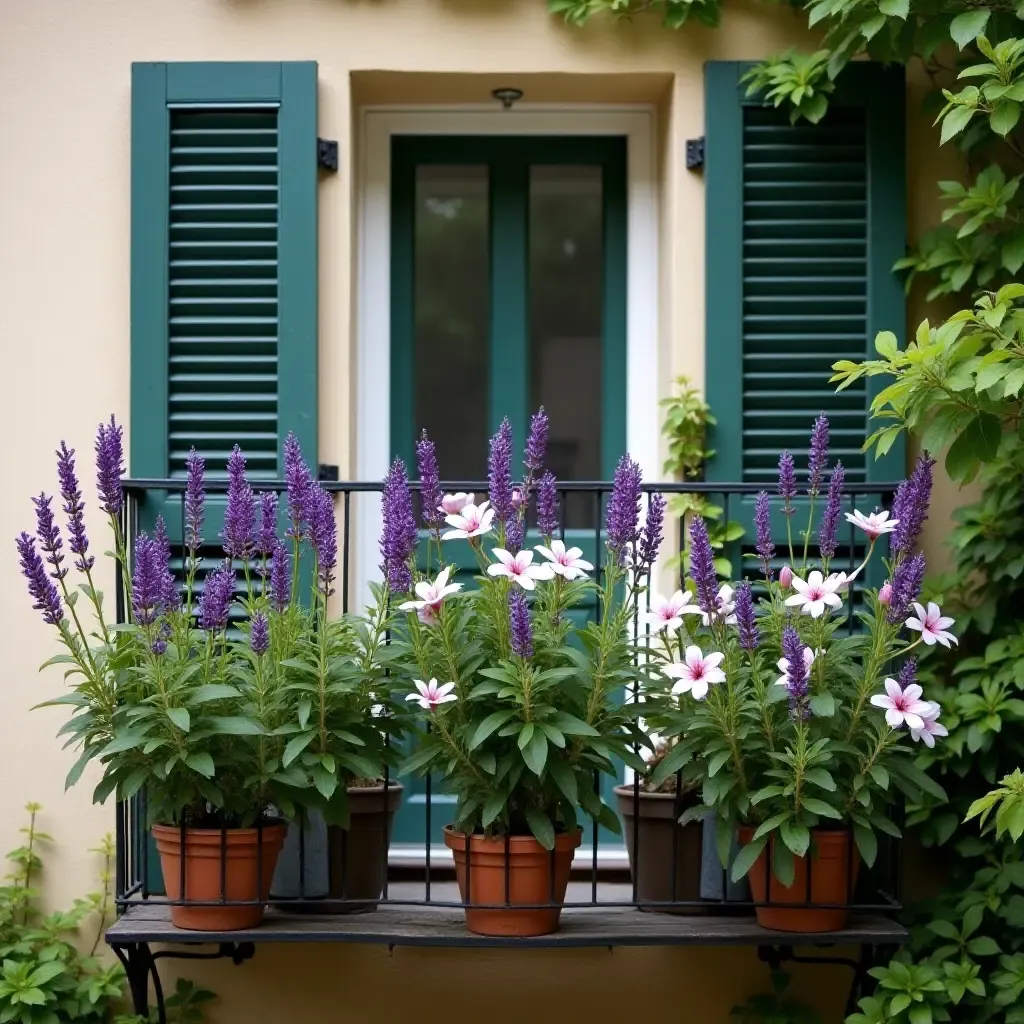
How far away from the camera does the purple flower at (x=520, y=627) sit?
11.6ft

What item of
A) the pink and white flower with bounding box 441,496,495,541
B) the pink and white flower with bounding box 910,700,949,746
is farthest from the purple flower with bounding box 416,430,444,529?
the pink and white flower with bounding box 910,700,949,746

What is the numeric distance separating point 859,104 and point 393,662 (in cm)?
226

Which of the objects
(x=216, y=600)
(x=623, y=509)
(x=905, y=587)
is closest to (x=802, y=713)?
(x=905, y=587)

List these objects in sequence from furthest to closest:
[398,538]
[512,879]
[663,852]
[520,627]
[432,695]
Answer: [663,852] < [512,879] < [398,538] < [432,695] < [520,627]

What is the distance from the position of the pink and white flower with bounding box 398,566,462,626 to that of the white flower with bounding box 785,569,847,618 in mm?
842

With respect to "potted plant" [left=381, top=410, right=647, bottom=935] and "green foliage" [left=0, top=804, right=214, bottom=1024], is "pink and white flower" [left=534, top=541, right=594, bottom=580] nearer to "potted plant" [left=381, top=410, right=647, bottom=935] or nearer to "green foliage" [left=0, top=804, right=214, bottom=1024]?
"potted plant" [left=381, top=410, right=647, bottom=935]

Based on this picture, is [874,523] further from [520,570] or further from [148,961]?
[148,961]

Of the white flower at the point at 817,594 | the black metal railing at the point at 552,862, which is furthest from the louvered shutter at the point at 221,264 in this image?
the white flower at the point at 817,594

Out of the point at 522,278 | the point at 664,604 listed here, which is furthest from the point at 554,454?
the point at 664,604

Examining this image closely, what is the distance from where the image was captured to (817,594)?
12.4 feet

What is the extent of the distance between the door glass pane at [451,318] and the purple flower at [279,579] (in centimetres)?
146

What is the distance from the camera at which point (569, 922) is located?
4.08 m

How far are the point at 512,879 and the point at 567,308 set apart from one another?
2087 mm

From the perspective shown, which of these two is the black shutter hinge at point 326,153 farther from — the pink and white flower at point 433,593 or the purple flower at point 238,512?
the pink and white flower at point 433,593
